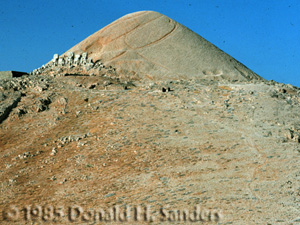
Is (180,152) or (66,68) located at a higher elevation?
(66,68)

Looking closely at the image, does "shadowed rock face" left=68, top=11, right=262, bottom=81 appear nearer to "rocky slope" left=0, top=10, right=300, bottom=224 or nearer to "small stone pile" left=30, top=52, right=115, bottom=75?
"small stone pile" left=30, top=52, right=115, bottom=75

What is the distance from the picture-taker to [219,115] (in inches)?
354

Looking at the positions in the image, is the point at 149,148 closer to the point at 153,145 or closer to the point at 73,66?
the point at 153,145

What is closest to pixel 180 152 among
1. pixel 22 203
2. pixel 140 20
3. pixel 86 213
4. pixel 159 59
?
pixel 86 213

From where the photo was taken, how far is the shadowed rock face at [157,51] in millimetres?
11828

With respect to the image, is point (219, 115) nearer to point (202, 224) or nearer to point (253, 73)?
point (202, 224)

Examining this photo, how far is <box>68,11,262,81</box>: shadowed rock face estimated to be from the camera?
38.8 ft

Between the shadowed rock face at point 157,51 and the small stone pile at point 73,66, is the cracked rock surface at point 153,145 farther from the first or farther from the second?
the shadowed rock face at point 157,51

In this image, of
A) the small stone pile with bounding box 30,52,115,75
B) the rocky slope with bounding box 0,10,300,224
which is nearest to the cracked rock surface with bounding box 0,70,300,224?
the rocky slope with bounding box 0,10,300,224

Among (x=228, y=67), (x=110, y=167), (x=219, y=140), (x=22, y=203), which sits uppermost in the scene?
(x=228, y=67)

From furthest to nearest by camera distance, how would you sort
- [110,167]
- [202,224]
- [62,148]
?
[62,148]
[110,167]
[202,224]

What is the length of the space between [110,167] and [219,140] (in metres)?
2.32

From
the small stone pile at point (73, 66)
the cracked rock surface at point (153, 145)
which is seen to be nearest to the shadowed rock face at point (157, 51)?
the small stone pile at point (73, 66)

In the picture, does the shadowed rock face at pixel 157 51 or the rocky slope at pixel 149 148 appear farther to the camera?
the shadowed rock face at pixel 157 51
